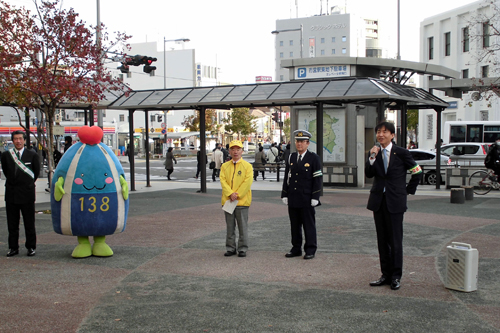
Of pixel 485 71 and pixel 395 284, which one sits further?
pixel 485 71

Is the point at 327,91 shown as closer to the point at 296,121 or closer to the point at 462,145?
the point at 296,121

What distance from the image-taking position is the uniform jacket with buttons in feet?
26.2

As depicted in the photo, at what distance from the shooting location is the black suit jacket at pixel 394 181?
250 inches

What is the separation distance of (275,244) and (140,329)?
4.38 m

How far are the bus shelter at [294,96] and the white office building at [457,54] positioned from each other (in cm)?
2333

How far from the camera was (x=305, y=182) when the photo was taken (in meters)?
8.03

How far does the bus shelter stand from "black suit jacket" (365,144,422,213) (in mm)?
9214

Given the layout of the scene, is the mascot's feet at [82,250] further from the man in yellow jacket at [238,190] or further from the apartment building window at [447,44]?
the apartment building window at [447,44]

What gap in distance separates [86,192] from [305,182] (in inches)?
124

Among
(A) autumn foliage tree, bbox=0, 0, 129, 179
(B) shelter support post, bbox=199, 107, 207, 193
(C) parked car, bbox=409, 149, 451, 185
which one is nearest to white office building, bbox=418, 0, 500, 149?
(C) parked car, bbox=409, 149, 451, 185

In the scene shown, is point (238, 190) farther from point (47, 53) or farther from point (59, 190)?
point (47, 53)

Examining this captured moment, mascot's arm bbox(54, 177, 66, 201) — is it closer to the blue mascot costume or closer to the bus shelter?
the blue mascot costume

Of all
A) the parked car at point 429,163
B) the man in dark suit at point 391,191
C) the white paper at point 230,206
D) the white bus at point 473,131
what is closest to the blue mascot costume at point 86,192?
the white paper at point 230,206

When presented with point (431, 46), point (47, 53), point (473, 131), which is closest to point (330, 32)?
point (431, 46)
